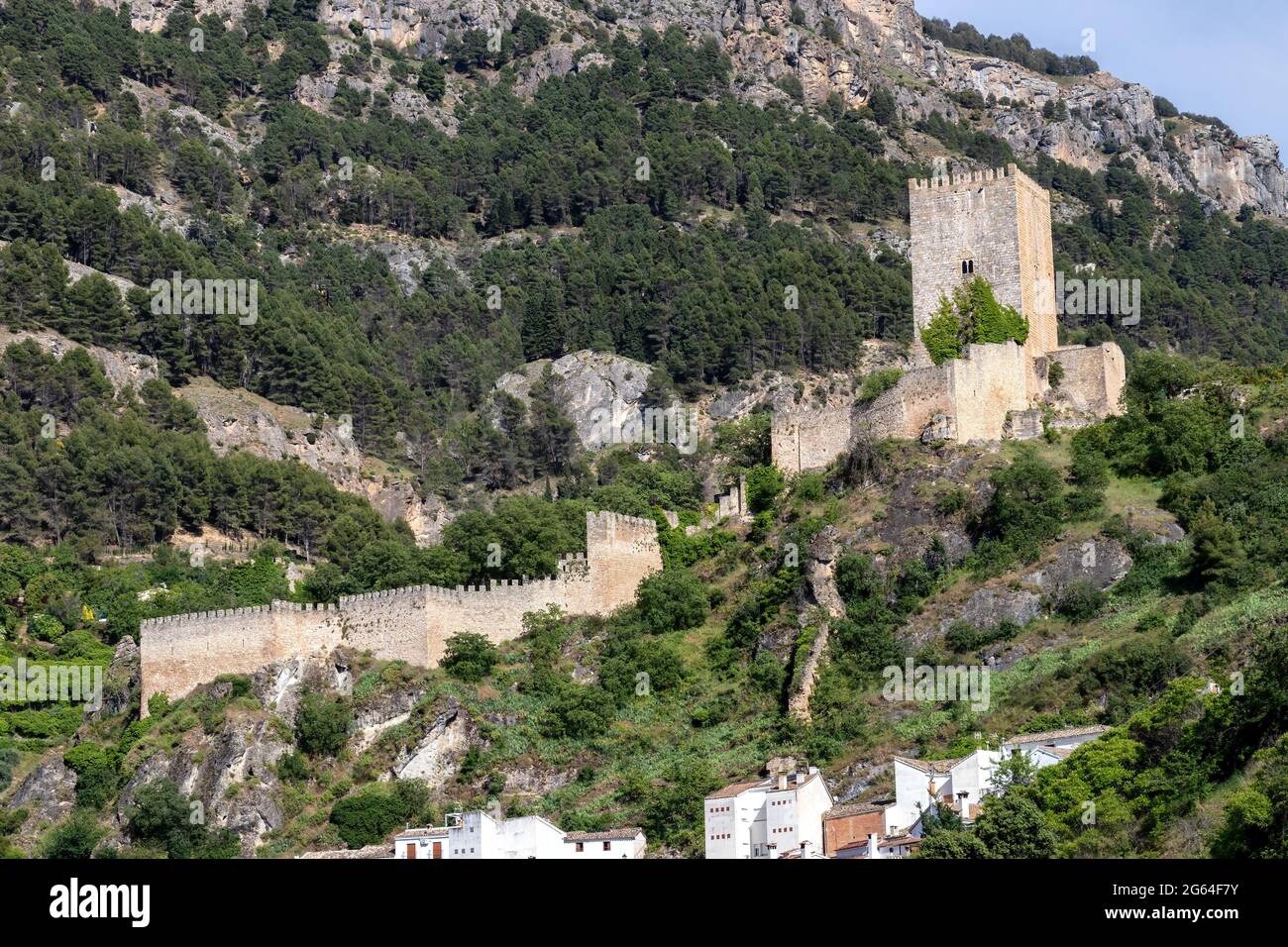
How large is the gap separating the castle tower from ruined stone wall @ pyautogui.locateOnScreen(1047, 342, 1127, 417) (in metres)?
0.68

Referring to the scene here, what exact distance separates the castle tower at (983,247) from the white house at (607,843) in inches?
773

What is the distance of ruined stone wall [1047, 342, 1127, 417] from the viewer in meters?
54.7

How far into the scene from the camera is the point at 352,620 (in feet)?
171

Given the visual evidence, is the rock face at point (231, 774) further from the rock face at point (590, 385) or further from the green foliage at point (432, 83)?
the green foliage at point (432, 83)

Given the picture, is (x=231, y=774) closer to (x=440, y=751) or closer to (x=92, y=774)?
(x=92, y=774)

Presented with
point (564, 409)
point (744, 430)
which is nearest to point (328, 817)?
point (744, 430)

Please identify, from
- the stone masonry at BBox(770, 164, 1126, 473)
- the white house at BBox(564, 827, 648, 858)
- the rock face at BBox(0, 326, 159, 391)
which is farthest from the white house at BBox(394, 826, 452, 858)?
the rock face at BBox(0, 326, 159, 391)

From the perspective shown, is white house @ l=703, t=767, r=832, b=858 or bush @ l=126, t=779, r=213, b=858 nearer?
white house @ l=703, t=767, r=832, b=858

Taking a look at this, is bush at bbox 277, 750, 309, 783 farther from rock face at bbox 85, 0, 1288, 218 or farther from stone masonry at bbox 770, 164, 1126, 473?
rock face at bbox 85, 0, 1288, 218

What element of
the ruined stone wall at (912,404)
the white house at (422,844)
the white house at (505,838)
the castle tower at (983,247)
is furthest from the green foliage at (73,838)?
the castle tower at (983,247)
